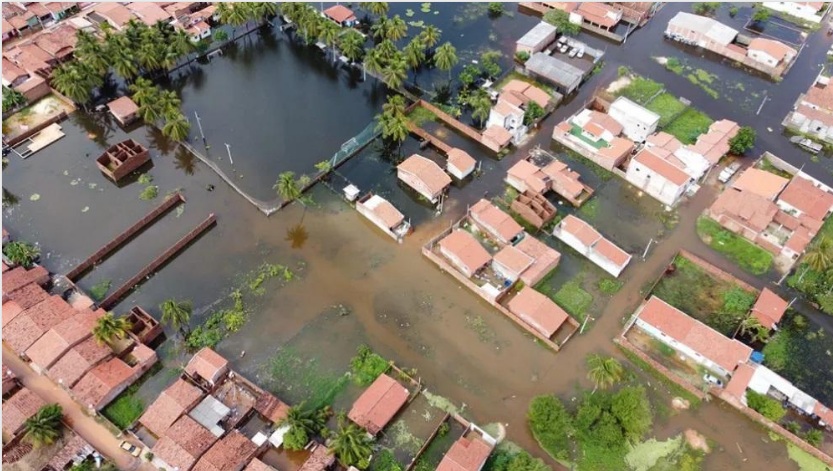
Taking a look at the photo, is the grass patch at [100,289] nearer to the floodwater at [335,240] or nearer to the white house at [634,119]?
the floodwater at [335,240]

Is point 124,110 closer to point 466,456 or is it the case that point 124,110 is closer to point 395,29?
A: point 395,29

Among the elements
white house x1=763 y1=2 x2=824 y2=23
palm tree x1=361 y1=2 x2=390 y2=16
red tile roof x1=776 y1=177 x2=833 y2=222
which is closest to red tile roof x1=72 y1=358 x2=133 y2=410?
palm tree x1=361 y1=2 x2=390 y2=16

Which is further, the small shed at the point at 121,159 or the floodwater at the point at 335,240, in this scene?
the small shed at the point at 121,159

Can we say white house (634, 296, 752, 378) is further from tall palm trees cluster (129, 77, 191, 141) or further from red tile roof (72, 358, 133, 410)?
tall palm trees cluster (129, 77, 191, 141)

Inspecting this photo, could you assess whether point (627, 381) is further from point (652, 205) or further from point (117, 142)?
point (117, 142)

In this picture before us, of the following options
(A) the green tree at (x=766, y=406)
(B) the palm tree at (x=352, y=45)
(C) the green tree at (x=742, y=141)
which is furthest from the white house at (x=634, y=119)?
(B) the palm tree at (x=352, y=45)
